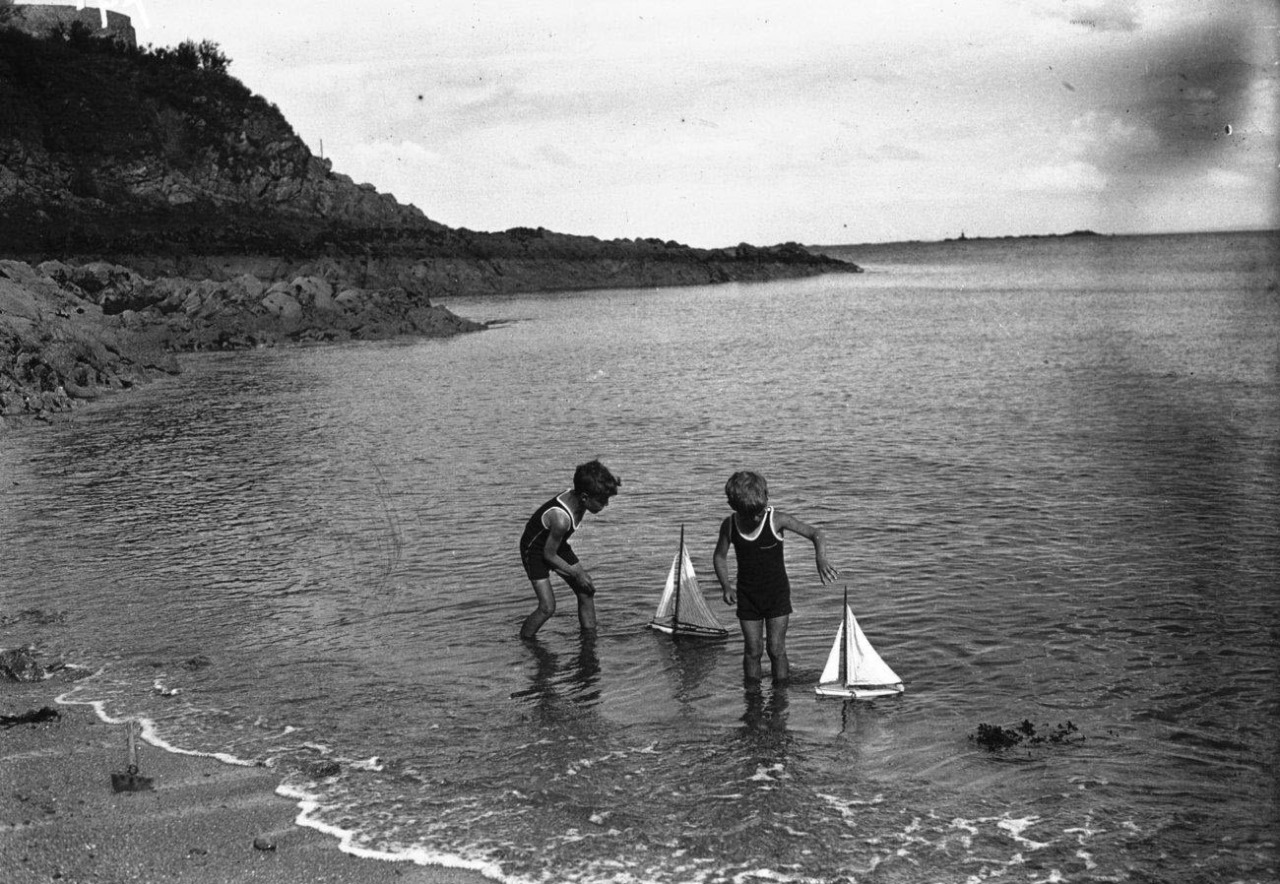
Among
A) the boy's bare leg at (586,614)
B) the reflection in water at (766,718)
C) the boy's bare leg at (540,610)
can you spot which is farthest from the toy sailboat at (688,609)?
the reflection in water at (766,718)

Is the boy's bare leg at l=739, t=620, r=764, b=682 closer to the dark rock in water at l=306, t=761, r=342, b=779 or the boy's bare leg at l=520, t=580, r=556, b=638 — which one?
the boy's bare leg at l=520, t=580, r=556, b=638

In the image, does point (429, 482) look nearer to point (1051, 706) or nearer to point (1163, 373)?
point (1051, 706)

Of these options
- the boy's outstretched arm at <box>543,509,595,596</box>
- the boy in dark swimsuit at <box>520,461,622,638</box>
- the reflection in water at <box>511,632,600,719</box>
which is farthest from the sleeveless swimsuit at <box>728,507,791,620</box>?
the boy's outstretched arm at <box>543,509,595,596</box>

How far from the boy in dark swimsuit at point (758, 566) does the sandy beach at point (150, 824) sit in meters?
Answer: 3.74

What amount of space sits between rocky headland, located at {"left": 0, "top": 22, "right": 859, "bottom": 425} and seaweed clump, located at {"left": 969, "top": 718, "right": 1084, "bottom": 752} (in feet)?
117

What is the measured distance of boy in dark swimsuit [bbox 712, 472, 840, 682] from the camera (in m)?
9.91

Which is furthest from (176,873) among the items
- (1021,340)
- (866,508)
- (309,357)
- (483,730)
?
(1021,340)

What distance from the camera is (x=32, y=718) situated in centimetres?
999

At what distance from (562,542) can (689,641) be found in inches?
67.4

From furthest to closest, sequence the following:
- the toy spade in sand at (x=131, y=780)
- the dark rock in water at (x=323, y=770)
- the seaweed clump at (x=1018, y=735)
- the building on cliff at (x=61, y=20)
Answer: the building on cliff at (x=61, y=20) → the seaweed clump at (x=1018, y=735) → the dark rock in water at (x=323, y=770) → the toy spade in sand at (x=131, y=780)

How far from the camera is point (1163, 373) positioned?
3981 centimetres

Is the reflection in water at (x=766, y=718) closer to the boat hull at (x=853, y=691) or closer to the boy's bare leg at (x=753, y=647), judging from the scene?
the boy's bare leg at (x=753, y=647)

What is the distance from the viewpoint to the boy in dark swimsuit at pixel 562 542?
1105cm

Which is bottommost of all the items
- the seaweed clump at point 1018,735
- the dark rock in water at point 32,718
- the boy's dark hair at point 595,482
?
the seaweed clump at point 1018,735
